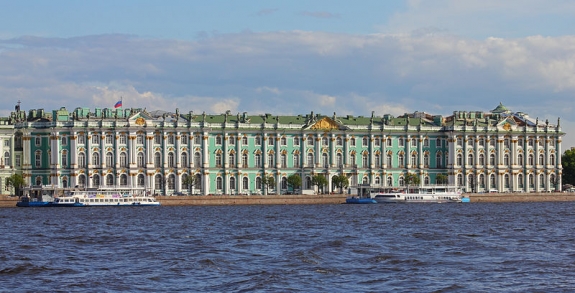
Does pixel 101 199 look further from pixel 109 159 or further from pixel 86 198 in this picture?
pixel 109 159

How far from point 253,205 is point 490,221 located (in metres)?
28.8

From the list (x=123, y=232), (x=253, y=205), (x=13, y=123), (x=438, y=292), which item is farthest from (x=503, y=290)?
(x=13, y=123)

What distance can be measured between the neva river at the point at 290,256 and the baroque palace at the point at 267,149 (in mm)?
31642

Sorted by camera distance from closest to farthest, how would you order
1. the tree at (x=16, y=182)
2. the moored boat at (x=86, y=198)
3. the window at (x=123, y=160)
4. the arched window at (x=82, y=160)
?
1. the moored boat at (x=86, y=198)
2. the tree at (x=16, y=182)
3. the arched window at (x=82, y=160)
4. the window at (x=123, y=160)

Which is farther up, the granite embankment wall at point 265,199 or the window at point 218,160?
the window at point 218,160

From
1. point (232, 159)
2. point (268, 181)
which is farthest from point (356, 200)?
point (232, 159)

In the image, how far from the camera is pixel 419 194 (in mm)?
A: 86312

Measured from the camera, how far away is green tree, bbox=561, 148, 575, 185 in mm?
101500

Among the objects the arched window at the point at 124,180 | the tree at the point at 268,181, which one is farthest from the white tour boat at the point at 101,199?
the tree at the point at 268,181

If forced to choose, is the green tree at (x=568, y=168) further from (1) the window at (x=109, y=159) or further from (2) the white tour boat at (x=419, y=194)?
(1) the window at (x=109, y=159)

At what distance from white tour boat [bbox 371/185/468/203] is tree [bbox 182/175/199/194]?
42.9 ft

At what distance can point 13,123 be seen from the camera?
86.9 m

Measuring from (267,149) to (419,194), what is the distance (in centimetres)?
1219

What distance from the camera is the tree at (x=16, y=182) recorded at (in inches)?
3228
